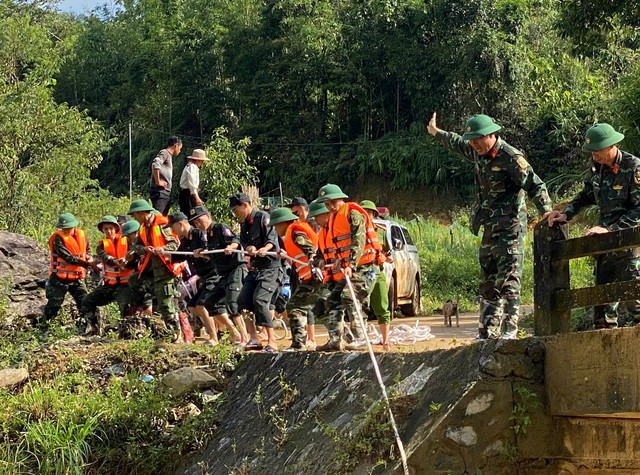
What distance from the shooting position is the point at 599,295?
677 cm

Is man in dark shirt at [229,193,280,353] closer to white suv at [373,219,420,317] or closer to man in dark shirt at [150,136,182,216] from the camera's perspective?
man in dark shirt at [150,136,182,216]

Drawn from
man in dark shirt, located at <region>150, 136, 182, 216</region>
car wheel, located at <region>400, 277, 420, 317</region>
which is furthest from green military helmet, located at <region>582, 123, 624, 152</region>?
car wheel, located at <region>400, 277, 420, 317</region>

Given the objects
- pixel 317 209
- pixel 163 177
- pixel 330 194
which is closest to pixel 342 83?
pixel 163 177

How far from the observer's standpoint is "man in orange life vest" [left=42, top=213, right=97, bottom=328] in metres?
14.0

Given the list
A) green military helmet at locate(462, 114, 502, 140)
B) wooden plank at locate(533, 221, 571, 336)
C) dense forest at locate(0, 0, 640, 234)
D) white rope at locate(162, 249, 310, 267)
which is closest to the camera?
wooden plank at locate(533, 221, 571, 336)

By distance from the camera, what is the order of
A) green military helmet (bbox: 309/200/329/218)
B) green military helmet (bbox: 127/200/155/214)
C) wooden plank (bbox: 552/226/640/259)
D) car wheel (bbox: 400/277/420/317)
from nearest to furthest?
wooden plank (bbox: 552/226/640/259)
green military helmet (bbox: 309/200/329/218)
green military helmet (bbox: 127/200/155/214)
car wheel (bbox: 400/277/420/317)

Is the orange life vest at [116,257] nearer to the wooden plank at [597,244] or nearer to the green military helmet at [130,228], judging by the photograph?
A: the green military helmet at [130,228]

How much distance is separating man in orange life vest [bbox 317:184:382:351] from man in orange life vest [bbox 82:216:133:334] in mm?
3959

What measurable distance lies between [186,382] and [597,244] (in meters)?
5.45

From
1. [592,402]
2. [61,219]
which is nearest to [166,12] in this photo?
[61,219]

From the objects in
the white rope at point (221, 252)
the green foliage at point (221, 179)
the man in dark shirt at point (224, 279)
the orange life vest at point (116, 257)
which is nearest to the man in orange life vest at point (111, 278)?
the orange life vest at point (116, 257)

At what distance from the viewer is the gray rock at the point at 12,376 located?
11.7 meters

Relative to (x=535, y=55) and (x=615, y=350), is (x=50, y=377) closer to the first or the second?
(x=615, y=350)

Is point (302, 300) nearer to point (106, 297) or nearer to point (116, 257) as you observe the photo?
point (116, 257)
